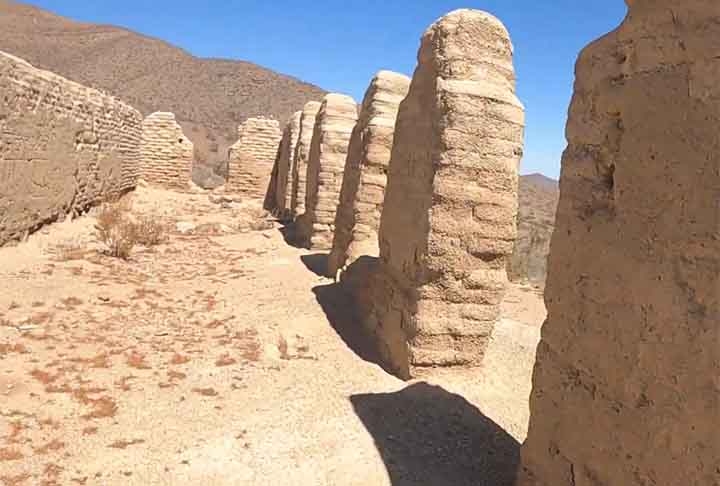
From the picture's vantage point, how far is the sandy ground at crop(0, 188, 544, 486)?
122 inches

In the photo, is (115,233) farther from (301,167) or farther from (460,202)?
(460,202)

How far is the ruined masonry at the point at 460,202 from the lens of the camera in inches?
164

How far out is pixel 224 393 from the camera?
13.3 feet

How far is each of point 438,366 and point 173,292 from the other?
12.7 feet

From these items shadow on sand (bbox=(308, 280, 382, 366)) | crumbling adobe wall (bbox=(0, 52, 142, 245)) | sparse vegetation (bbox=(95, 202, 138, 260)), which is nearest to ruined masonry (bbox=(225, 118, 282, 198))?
crumbling adobe wall (bbox=(0, 52, 142, 245))

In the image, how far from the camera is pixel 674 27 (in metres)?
2.06

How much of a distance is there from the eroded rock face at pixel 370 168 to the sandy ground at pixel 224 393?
68 cm

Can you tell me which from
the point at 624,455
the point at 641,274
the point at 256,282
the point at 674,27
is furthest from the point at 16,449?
the point at 256,282

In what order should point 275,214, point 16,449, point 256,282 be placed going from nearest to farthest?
point 16,449, point 256,282, point 275,214

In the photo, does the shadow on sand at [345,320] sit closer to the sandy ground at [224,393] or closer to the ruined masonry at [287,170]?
the sandy ground at [224,393]

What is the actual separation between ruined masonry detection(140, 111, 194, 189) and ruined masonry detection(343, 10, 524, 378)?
14058mm

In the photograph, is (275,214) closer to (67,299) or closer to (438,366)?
(67,299)

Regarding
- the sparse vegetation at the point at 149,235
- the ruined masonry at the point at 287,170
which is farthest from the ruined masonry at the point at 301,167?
the sparse vegetation at the point at 149,235

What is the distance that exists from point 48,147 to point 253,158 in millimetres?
9737
